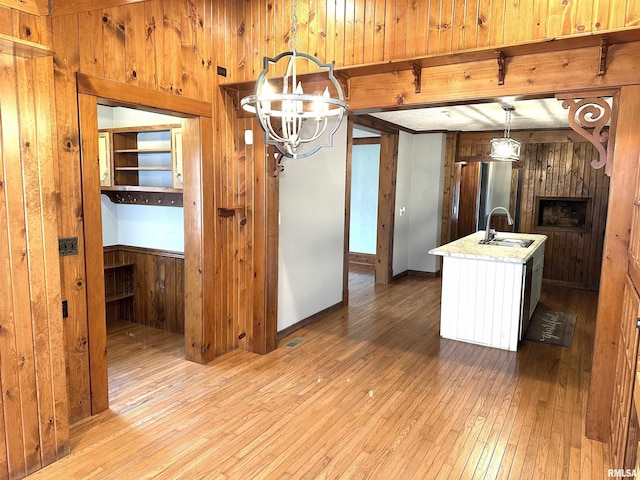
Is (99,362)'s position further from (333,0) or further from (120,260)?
(333,0)

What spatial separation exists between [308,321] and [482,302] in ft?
5.86

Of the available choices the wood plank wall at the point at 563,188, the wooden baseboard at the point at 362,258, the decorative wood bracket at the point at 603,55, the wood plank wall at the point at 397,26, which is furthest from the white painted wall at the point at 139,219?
the wood plank wall at the point at 563,188

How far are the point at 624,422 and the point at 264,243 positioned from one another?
2729 mm

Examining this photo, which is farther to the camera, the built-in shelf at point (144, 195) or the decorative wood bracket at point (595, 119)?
the built-in shelf at point (144, 195)

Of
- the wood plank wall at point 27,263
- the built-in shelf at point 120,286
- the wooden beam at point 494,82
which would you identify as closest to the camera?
the wood plank wall at point 27,263

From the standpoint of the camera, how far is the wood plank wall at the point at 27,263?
2105 millimetres

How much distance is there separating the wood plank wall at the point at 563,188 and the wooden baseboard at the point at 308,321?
3589 mm

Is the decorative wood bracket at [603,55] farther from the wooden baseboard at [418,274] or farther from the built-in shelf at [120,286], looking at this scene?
the wooden baseboard at [418,274]

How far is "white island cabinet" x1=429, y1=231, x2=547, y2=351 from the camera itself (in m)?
4.03

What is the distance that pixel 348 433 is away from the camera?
2.72 metres

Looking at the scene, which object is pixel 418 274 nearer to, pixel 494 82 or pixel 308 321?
pixel 308 321

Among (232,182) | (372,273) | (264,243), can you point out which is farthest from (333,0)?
(372,273)

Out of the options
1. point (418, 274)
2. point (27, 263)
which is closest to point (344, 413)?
point (27, 263)

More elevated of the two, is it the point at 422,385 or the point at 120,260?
the point at 120,260
